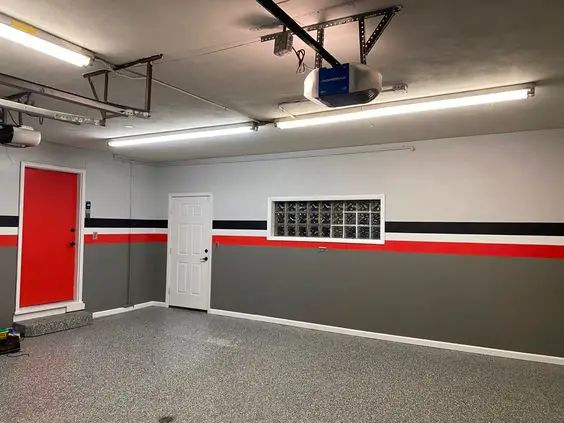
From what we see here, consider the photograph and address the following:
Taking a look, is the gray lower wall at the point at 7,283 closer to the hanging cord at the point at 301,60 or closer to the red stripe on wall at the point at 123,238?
the red stripe on wall at the point at 123,238

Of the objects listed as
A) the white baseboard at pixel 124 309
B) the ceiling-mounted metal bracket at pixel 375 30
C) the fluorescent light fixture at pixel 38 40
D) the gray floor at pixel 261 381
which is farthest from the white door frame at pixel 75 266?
the ceiling-mounted metal bracket at pixel 375 30

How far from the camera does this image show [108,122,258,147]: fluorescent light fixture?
187 inches

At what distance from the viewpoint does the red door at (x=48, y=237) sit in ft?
19.0

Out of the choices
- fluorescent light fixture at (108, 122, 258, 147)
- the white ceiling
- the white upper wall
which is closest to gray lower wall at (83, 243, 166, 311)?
the white upper wall

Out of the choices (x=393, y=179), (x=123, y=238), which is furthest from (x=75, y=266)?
(x=393, y=179)

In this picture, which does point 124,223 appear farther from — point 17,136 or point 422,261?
point 422,261

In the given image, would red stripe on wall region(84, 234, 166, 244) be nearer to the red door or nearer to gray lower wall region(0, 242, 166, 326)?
gray lower wall region(0, 242, 166, 326)

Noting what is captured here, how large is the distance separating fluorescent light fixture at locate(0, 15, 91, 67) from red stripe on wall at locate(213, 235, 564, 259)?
13.4 ft

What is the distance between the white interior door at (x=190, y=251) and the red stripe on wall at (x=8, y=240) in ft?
8.33

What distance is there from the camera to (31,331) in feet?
17.6

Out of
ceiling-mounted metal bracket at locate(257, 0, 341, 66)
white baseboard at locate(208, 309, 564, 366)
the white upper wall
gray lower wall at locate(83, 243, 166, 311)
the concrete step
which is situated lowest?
white baseboard at locate(208, 309, 564, 366)

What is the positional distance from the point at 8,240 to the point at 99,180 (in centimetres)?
164

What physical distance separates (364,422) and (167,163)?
5.85 m

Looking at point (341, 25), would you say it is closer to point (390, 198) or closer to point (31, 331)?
point (390, 198)
